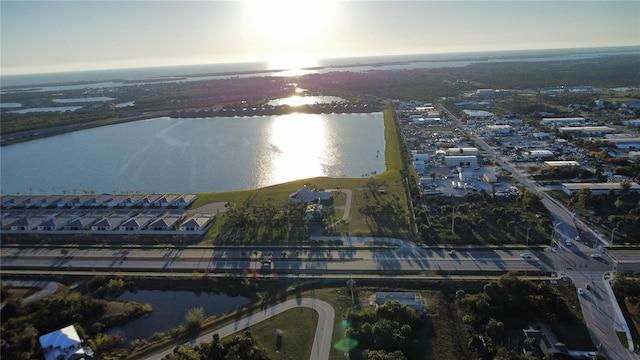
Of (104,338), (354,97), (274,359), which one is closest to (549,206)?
(274,359)

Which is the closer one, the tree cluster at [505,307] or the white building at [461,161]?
the tree cluster at [505,307]

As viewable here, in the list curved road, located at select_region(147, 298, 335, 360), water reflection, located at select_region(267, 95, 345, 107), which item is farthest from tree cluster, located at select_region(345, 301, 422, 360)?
water reflection, located at select_region(267, 95, 345, 107)

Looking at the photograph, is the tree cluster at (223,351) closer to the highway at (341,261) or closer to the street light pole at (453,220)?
the highway at (341,261)

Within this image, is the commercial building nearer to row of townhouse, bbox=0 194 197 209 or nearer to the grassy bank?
the grassy bank

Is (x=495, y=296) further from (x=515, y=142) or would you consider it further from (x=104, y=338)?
(x=515, y=142)

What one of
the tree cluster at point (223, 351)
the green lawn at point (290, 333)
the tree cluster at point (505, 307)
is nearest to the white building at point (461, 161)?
the tree cluster at point (505, 307)

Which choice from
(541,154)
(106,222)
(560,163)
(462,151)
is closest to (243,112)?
(462,151)

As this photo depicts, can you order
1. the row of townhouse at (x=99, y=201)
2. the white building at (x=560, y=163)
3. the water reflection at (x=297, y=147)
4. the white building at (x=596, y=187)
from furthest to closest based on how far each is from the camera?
the water reflection at (x=297, y=147), the white building at (x=560, y=163), the row of townhouse at (x=99, y=201), the white building at (x=596, y=187)
